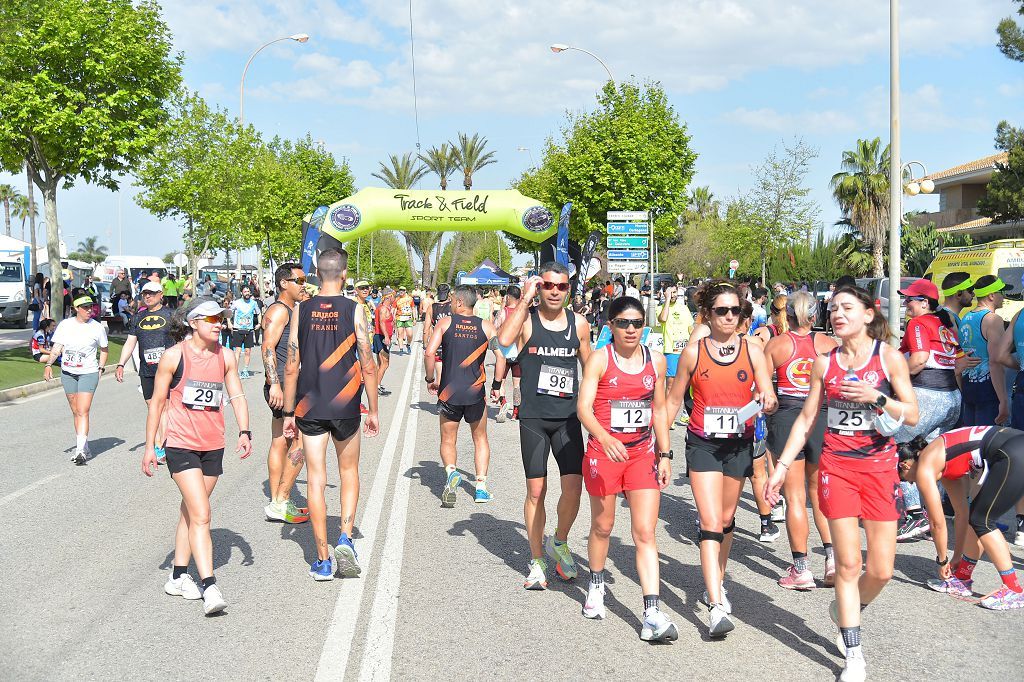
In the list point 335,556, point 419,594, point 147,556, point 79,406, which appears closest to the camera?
point 419,594

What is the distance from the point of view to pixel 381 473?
9.38m

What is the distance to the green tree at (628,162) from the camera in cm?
3195

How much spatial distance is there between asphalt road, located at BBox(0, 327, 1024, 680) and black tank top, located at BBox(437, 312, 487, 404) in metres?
0.91

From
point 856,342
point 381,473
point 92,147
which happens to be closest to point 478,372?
point 381,473

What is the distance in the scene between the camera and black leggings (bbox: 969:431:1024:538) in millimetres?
4969

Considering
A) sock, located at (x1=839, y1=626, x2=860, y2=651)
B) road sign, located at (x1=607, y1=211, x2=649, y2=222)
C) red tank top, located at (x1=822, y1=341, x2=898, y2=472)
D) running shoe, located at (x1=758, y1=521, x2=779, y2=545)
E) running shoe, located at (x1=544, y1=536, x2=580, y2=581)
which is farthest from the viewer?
road sign, located at (x1=607, y1=211, x2=649, y2=222)

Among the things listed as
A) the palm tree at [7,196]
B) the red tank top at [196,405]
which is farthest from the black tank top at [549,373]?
the palm tree at [7,196]

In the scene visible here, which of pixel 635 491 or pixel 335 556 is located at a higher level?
pixel 635 491

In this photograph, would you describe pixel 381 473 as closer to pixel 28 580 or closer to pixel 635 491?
pixel 28 580

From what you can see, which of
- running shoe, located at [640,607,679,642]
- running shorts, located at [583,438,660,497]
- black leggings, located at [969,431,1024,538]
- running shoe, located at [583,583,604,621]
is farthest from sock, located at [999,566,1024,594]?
running shoe, located at [583,583,604,621]

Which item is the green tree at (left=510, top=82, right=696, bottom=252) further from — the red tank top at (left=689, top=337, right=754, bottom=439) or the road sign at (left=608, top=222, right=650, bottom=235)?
the red tank top at (left=689, top=337, right=754, bottom=439)

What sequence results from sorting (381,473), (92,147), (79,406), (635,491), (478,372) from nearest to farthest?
1. (635,491)
2. (478,372)
3. (381,473)
4. (79,406)
5. (92,147)

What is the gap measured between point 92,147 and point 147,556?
17742 millimetres

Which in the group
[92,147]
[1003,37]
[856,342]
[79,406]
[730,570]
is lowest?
[730,570]
